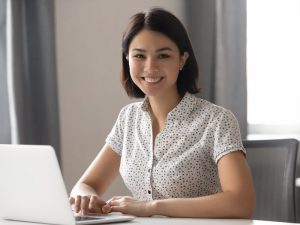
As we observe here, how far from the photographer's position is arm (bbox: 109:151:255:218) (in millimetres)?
2029

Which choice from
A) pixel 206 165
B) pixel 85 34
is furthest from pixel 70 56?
pixel 206 165

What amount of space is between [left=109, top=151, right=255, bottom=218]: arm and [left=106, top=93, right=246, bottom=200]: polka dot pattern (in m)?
0.13

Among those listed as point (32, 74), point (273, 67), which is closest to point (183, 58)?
point (32, 74)

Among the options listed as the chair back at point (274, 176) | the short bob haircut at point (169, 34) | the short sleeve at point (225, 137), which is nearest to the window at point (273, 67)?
the chair back at point (274, 176)

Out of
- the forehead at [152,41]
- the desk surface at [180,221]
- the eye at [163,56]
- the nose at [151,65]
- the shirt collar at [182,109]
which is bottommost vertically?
the desk surface at [180,221]

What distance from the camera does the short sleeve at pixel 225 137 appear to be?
217 centimetres

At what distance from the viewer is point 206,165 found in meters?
2.29

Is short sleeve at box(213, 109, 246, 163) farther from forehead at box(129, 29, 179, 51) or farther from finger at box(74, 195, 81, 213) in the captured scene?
finger at box(74, 195, 81, 213)

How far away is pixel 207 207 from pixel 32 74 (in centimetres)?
150

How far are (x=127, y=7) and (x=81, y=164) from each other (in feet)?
2.96

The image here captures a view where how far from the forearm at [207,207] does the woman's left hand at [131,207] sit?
0.05 feet

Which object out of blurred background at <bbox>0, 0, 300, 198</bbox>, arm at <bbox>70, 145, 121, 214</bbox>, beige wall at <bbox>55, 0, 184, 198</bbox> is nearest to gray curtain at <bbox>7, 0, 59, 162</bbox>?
blurred background at <bbox>0, 0, 300, 198</bbox>

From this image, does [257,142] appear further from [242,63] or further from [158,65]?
[242,63]

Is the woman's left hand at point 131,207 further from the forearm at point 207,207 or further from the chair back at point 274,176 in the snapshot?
the chair back at point 274,176
